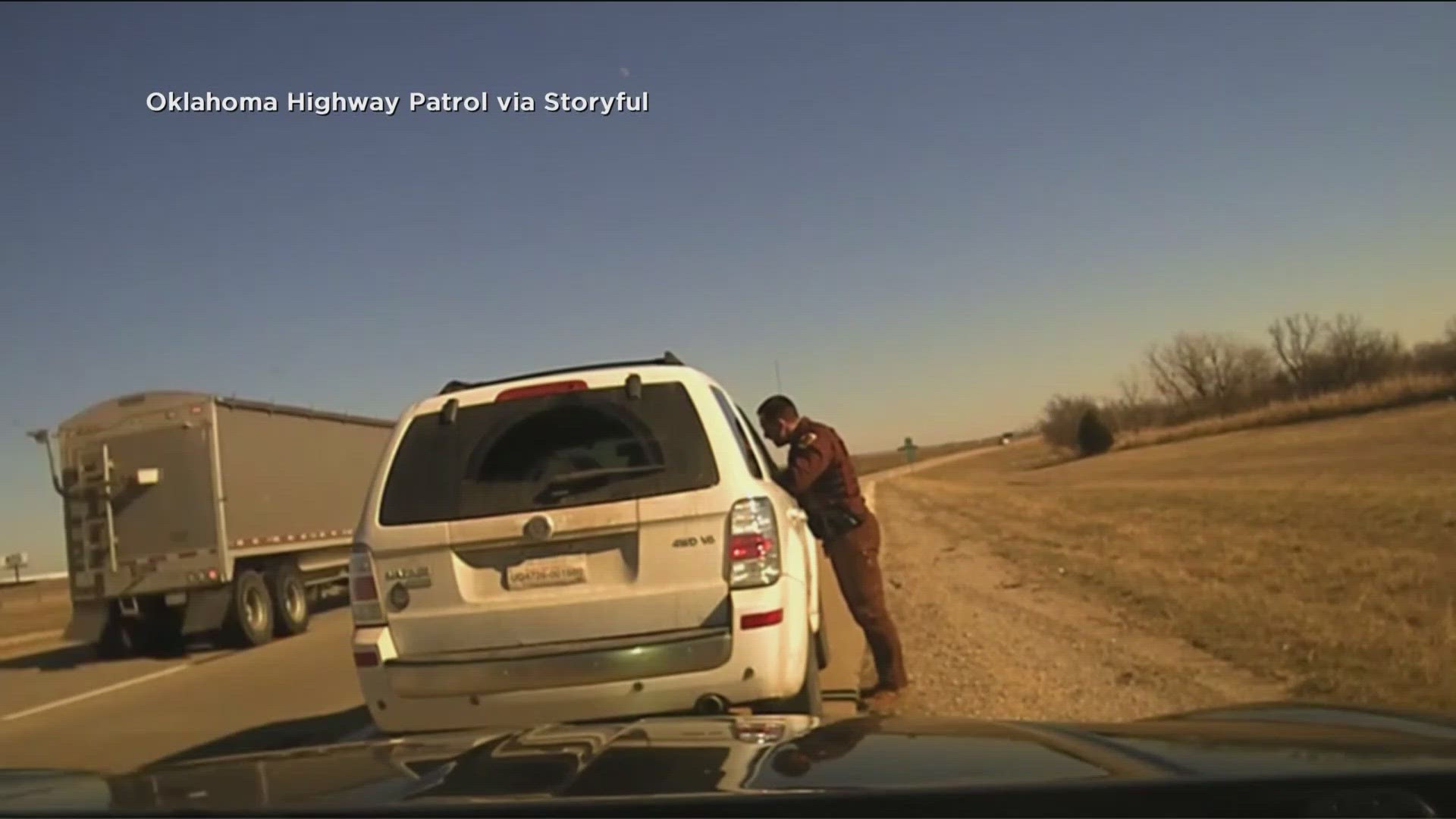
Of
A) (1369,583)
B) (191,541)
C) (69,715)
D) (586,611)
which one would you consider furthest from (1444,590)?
(191,541)

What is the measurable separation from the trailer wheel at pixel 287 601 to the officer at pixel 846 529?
12345 millimetres

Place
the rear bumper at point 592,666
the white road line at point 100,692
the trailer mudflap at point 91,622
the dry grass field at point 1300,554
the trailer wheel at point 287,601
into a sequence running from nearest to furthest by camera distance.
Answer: the rear bumper at point 592,666, the dry grass field at point 1300,554, the white road line at point 100,692, the trailer mudflap at point 91,622, the trailer wheel at point 287,601

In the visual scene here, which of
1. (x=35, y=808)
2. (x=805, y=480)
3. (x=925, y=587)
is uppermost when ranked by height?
(x=805, y=480)

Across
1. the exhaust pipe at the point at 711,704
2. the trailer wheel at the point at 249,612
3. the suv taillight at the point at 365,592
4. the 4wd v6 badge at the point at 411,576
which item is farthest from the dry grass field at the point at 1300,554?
the trailer wheel at the point at 249,612

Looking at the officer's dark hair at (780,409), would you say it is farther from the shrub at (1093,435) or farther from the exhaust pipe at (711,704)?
the shrub at (1093,435)

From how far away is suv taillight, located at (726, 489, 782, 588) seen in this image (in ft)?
19.0

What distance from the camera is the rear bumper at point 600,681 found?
18.6 ft

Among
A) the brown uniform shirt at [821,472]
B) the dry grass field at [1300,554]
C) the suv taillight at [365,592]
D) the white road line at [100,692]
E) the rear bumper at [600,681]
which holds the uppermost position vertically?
the brown uniform shirt at [821,472]

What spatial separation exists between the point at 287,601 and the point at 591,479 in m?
14.5

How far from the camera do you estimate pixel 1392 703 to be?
7129 mm

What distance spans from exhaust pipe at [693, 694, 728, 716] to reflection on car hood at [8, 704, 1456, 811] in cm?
105

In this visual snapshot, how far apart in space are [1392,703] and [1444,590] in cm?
371

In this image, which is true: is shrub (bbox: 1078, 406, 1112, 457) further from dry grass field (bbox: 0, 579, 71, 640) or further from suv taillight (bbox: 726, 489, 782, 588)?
suv taillight (bbox: 726, 489, 782, 588)

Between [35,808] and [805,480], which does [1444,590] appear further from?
[35,808]
